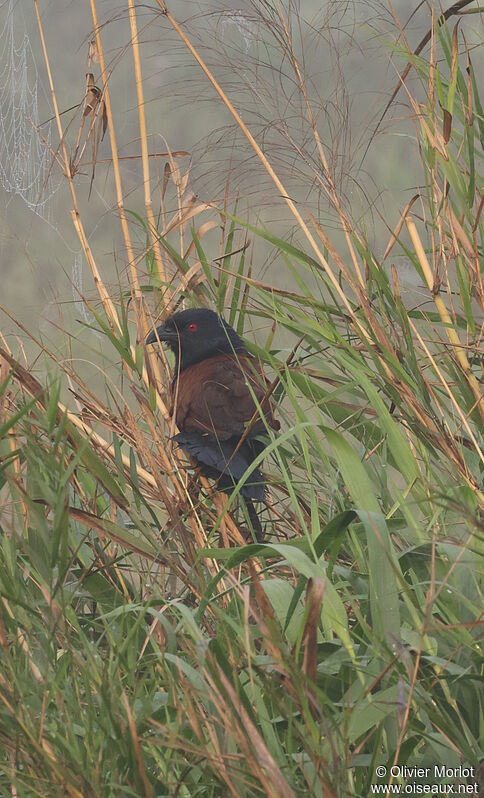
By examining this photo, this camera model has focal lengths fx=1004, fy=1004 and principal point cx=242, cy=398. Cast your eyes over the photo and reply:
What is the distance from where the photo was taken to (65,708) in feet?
2.44

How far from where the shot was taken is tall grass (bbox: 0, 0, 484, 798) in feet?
2.31

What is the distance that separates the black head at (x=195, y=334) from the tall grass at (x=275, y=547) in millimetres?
139

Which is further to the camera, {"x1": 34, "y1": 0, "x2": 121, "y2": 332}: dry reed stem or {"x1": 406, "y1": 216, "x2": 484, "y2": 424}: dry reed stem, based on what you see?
{"x1": 34, "y1": 0, "x2": 121, "y2": 332}: dry reed stem

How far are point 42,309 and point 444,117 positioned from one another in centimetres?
59

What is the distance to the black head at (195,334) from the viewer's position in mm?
1771

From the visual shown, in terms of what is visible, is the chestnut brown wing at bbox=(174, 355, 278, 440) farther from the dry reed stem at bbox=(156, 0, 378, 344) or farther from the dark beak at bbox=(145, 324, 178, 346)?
the dry reed stem at bbox=(156, 0, 378, 344)

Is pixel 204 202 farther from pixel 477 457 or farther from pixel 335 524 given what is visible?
pixel 335 524

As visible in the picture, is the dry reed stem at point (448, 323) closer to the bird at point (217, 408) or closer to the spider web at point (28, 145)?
the bird at point (217, 408)

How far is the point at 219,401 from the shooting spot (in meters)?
1.61

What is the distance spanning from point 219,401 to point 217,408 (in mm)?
18

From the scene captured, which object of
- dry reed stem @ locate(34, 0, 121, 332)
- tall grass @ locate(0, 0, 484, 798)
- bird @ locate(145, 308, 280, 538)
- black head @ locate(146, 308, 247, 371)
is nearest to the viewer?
tall grass @ locate(0, 0, 484, 798)

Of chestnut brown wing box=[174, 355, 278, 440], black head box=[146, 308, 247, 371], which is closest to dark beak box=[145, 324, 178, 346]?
black head box=[146, 308, 247, 371]

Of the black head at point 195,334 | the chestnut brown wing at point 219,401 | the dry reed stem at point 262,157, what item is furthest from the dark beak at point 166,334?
the dry reed stem at point 262,157

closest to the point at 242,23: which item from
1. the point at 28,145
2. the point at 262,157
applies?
the point at 262,157
